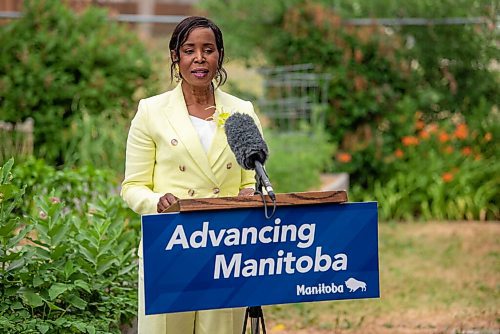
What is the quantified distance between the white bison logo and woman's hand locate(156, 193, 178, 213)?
64 cm

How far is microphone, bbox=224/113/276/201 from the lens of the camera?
350 centimetres

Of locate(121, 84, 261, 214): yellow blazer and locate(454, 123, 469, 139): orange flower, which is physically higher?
locate(454, 123, 469, 139): orange flower

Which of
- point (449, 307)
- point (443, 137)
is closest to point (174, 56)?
point (449, 307)

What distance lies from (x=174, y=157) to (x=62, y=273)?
126 centimetres

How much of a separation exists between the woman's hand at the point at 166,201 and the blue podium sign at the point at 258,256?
253 mm

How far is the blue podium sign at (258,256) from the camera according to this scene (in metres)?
3.46

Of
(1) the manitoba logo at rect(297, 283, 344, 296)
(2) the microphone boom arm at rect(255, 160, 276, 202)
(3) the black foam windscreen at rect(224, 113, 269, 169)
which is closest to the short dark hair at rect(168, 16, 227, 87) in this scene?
(3) the black foam windscreen at rect(224, 113, 269, 169)

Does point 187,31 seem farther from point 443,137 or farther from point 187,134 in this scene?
point 443,137

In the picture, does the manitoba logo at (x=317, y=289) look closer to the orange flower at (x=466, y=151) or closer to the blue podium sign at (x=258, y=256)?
the blue podium sign at (x=258, y=256)

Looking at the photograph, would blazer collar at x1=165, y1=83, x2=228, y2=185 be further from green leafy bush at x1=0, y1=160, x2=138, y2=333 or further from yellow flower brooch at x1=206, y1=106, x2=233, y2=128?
green leafy bush at x1=0, y1=160, x2=138, y2=333

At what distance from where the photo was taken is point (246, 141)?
3.53 meters

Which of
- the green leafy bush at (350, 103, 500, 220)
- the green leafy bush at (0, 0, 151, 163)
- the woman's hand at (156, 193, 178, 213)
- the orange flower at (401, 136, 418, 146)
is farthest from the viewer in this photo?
the orange flower at (401, 136, 418, 146)

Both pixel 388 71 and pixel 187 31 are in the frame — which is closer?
pixel 187 31

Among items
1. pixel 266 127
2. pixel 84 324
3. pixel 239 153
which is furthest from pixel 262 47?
pixel 239 153
